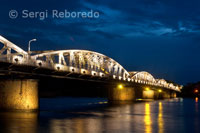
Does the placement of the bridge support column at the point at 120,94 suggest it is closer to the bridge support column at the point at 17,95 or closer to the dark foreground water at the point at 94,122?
the dark foreground water at the point at 94,122

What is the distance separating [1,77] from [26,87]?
5498 mm

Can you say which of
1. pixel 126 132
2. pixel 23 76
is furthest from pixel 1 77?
pixel 126 132

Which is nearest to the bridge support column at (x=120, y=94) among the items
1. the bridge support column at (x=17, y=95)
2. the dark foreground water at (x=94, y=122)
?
the dark foreground water at (x=94, y=122)

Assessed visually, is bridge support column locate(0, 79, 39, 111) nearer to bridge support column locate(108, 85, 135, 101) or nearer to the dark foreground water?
the dark foreground water

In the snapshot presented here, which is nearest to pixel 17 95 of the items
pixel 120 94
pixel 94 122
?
pixel 94 122

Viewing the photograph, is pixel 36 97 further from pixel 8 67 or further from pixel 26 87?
pixel 8 67

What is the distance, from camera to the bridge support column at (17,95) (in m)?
42.3

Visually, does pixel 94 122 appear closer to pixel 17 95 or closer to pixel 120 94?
pixel 17 95

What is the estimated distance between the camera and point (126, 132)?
1027 inches

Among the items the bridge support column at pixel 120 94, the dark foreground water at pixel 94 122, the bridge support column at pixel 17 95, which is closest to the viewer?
the dark foreground water at pixel 94 122

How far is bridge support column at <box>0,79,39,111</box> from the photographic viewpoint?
4228 cm

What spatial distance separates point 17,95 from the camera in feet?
139

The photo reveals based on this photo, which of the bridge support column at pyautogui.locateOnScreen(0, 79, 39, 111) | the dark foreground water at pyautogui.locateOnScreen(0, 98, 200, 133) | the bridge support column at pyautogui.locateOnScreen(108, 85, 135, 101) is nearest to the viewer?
the dark foreground water at pyautogui.locateOnScreen(0, 98, 200, 133)

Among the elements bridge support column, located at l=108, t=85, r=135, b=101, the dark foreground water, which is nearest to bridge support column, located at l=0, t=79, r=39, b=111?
the dark foreground water
